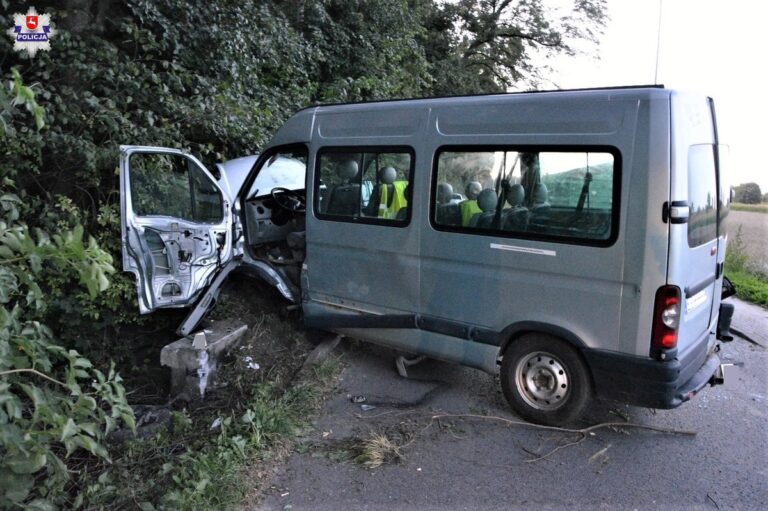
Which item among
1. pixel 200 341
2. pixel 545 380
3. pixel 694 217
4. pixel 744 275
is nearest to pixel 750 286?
pixel 744 275

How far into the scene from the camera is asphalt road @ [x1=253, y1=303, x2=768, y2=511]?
3426 mm

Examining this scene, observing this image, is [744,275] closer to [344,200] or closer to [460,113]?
[460,113]

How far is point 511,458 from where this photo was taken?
3.88m

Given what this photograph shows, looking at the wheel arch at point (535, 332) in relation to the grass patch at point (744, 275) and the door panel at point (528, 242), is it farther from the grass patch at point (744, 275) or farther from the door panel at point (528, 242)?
the grass patch at point (744, 275)

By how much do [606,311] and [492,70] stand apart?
54.4 feet

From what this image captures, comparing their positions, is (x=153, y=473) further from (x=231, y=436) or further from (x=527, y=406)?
(x=527, y=406)

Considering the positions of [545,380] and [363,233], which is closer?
[545,380]

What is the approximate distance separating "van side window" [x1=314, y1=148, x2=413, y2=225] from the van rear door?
2003mm

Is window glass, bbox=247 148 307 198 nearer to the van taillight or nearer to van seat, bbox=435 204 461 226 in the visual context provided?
van seat, bbox=435 204 461 226

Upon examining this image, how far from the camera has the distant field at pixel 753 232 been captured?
1072 centimetres

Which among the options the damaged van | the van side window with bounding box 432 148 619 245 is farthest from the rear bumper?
the van side window with bounding box 432 148 619 245

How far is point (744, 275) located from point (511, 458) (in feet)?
25.9

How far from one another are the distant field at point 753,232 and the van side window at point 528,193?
27.7 ft

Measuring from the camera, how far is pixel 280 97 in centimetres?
884
